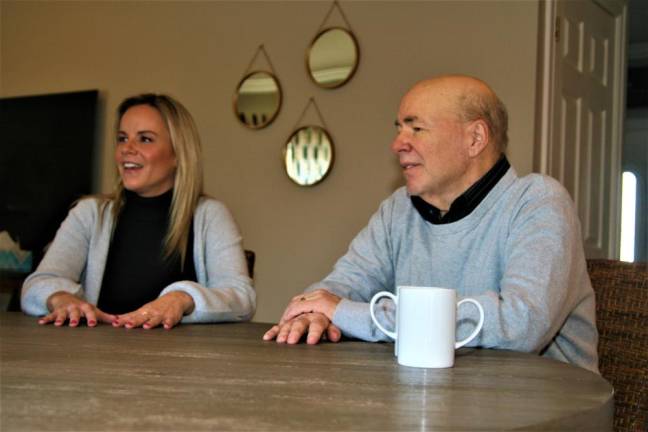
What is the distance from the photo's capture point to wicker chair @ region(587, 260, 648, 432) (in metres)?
1.56

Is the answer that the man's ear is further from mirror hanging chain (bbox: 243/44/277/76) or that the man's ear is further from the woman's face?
mirror hanging chain (bbox: 243/44/277/76)

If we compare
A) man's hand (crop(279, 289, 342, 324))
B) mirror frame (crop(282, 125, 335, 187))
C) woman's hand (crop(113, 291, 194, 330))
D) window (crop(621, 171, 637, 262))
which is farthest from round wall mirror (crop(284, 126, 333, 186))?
window (crop(621, 171, 637, 262))

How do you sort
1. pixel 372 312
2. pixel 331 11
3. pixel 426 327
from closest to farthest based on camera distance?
1. pixel 426 327
2. pixel 372 312
3. pixel 331 11

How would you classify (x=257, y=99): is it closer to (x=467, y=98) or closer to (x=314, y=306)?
(x=467, y=98)

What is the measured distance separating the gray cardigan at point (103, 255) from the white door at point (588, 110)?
5.32 feet

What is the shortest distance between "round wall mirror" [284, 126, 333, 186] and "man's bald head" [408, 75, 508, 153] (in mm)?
1841

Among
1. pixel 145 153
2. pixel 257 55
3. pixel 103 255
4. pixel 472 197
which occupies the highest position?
pixel 257 55

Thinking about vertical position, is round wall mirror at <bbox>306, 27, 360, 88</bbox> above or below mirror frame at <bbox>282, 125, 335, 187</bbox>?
above

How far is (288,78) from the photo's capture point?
3.94m

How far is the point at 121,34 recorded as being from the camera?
14.8 feet

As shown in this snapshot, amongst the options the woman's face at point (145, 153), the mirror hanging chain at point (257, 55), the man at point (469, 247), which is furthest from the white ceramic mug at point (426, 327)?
the mirror hanging chain at point (257, 55)

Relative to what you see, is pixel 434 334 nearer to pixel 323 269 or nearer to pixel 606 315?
pixel 606 315

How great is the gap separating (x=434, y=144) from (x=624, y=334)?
24.6 inches

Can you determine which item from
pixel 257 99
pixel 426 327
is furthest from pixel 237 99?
pixel 426 327
